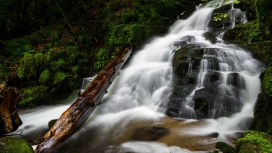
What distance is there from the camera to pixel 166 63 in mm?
8906

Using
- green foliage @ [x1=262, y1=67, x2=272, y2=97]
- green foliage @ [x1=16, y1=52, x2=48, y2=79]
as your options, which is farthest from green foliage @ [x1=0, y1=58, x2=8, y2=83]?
green foliage @ [x1=262, y1=67, x2=272, y2=97]

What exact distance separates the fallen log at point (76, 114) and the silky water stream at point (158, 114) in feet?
0.84

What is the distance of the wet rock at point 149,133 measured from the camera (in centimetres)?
533

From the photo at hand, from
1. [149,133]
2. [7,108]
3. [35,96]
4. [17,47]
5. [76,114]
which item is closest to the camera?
[7,108]

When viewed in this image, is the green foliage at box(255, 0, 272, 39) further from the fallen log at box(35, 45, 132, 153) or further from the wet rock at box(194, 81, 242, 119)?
the fallen log at box(35, 45, 132, 153)

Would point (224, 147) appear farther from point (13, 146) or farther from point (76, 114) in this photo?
point (13, 146)

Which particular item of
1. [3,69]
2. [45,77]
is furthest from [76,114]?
[3,69]

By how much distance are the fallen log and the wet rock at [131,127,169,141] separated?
148 cm

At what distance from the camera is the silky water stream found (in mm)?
5109

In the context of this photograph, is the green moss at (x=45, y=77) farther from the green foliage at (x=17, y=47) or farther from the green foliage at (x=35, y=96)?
the green foliage at (x=17, y=47)

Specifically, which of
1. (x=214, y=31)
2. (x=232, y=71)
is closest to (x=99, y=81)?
(x=232, y=71)

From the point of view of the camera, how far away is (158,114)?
6816 millimetres

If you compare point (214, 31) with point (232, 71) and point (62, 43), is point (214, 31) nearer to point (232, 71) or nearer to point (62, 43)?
point (232, 71)

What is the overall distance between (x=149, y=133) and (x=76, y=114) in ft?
6.38
